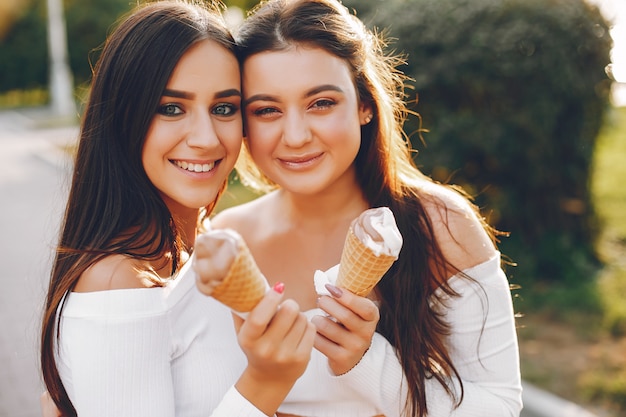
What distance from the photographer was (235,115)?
96.7 inches

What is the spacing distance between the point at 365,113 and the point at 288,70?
0.47 meters

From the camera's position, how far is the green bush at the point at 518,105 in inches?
230

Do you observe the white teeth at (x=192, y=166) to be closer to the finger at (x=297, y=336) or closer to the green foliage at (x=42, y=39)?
the finger at (x=297, y=336)

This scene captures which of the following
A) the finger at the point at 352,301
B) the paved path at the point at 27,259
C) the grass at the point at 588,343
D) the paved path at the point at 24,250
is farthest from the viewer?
the paved path at the point at 24,250

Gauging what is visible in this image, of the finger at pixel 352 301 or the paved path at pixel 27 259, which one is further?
the paved path at pixel 27 259

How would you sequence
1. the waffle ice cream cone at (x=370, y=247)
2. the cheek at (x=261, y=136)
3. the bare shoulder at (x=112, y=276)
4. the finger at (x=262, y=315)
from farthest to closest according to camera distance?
1. the cheek at (x=261, y=136)
2. the bare shoulder at (x=112, y=276)
3. the waffle ice cream cone at (x=370, y=247)
4. the finger at (x=262, y=315)

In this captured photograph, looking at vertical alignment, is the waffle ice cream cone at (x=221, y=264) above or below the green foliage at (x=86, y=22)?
below

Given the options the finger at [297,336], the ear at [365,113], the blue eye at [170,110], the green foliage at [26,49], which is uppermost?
the green foliage at [26,49]

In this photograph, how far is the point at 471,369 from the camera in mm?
2523

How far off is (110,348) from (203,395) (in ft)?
1.39

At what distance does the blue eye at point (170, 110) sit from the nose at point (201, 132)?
65 millimetres

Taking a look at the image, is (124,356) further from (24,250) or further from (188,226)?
(24,250)

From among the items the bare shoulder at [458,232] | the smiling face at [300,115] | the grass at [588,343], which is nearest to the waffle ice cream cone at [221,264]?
the smiling face at [300,115]

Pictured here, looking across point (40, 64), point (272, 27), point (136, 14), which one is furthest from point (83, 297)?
point (40, 64)
